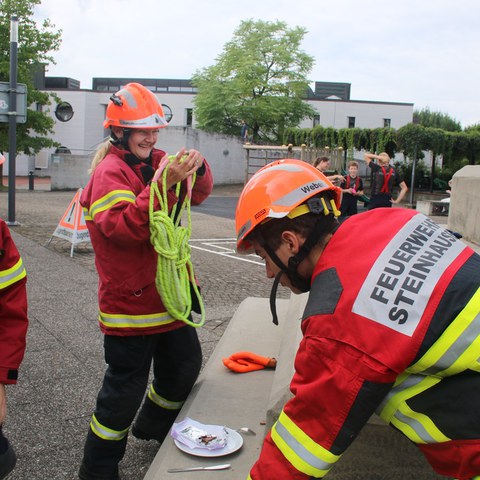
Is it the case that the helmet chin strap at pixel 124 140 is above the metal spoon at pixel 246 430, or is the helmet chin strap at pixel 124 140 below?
above

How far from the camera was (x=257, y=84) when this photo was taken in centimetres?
4156

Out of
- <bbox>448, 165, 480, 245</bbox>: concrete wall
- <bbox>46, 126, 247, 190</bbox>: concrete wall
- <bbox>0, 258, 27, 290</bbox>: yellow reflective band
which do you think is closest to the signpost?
<bbox>448, 165, 480, 245</bbox>: concrete wall

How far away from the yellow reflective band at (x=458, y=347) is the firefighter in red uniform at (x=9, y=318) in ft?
5.36

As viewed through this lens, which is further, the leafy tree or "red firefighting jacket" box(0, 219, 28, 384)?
the leafy tree

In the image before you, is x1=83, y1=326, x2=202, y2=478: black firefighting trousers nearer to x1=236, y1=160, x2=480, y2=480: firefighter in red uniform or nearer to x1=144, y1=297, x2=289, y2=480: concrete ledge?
x1=144, y1=297, x2=289, y2=480: concrete ledge

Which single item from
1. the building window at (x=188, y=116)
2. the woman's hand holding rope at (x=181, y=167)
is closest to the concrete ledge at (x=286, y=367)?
the woman's hand holding rope at (x=181, y=167)

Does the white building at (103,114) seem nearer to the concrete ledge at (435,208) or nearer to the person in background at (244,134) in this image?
the person in background at (244,134)

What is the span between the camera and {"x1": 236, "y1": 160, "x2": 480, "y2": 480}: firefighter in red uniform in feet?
4.73

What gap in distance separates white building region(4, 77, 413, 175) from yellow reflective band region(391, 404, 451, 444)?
1674 inches

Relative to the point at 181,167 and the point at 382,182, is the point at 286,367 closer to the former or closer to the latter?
the point at 181,167

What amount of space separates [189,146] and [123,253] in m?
31.5

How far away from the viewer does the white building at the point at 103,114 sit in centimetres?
4616

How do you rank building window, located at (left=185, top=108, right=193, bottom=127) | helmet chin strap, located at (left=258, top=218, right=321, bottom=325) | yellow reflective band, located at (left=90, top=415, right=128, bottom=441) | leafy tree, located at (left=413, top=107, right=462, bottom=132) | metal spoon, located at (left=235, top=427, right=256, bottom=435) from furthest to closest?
leafy tree, located at (left=413, top=107, right=462, bottom=132)
building window, located at (left=185, top=108, right=193, bottom=127)
metal spoon, located at (left=235, top=427, right=256, bottom=435)
yellow reflective band, located at (left=90, top=415, right=128, bottom=441)
helmet chin strap, located at (left=258, top=218, right=321, bottom=325)

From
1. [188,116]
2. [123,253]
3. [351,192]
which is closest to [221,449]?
[123,253]
